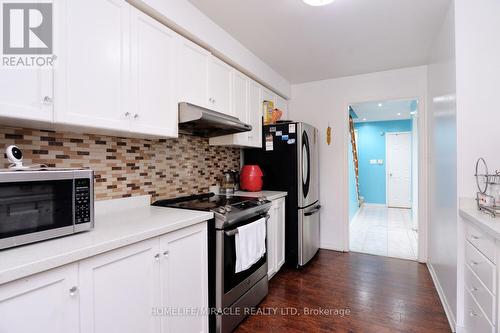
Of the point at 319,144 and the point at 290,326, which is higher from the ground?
the point at 319,144

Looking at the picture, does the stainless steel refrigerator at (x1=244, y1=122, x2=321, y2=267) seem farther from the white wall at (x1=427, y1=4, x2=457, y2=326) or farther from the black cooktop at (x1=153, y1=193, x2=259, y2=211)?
the white wall at (x1=427, y1=4, x2=457, y2=326)

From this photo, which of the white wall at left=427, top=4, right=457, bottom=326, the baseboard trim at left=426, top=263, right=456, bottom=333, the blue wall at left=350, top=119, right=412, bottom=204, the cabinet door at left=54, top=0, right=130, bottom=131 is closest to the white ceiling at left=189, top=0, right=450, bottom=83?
the white wall at left=427, top=4, right=457, bottom=326

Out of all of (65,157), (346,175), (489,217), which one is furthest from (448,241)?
(65,157)

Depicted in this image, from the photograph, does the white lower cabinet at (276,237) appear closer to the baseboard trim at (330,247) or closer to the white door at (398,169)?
the baseboard trim at (330,247)

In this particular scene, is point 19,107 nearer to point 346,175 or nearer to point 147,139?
point 147,139

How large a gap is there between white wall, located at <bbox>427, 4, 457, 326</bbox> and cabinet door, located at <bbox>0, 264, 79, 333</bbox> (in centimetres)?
233

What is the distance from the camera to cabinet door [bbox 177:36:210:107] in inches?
73.4

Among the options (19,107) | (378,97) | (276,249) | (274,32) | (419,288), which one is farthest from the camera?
(378,97)

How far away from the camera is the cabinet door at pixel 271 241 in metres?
2.51

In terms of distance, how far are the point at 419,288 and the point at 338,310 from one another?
1019 millimetres

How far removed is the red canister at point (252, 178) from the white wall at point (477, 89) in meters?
1.81

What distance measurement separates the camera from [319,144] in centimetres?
368

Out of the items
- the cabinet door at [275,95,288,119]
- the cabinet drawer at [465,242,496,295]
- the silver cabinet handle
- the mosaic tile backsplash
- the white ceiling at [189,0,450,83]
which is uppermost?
the white ceiling at [189,0,450,83]

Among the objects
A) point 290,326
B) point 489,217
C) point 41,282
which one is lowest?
point 290,326
